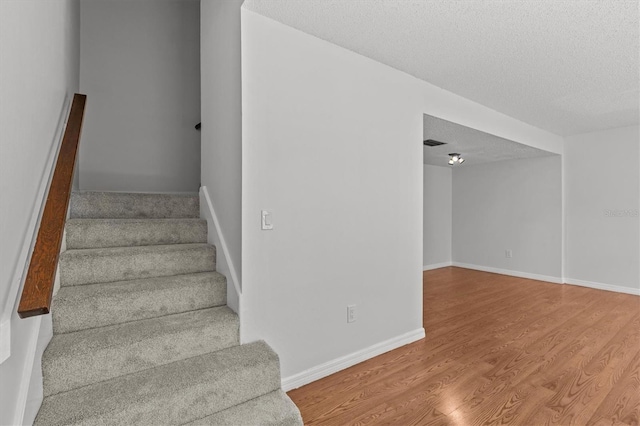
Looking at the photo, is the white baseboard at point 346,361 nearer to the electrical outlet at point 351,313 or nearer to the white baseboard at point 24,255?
the electrical outlet at point 351,313

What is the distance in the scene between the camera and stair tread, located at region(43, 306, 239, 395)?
149 centimetres

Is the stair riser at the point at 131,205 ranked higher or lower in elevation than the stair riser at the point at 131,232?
higher

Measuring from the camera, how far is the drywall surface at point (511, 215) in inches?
206

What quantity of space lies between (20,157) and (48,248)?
433mm

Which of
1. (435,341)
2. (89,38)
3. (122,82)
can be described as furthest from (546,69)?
(89,38)

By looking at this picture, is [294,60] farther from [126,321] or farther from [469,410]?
[469,410]

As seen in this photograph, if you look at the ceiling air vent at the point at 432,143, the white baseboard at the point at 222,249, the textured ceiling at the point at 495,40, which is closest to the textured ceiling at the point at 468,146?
the ceiling air vent at the point at 432,143

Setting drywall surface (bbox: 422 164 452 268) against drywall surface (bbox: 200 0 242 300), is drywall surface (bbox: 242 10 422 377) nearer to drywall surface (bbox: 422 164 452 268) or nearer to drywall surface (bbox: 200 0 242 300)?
drywall surface (bbox: 200 0 242 300)

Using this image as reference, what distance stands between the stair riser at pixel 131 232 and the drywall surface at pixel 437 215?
4.81 meters

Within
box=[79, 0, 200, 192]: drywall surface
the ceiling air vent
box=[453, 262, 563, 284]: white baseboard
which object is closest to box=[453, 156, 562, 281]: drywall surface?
box=[453, 262, 563, 284]: white baseboard

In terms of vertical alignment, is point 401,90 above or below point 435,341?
above

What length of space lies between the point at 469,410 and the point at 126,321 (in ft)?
6.80

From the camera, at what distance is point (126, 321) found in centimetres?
184

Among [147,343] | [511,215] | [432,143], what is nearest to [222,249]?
[147,343]
